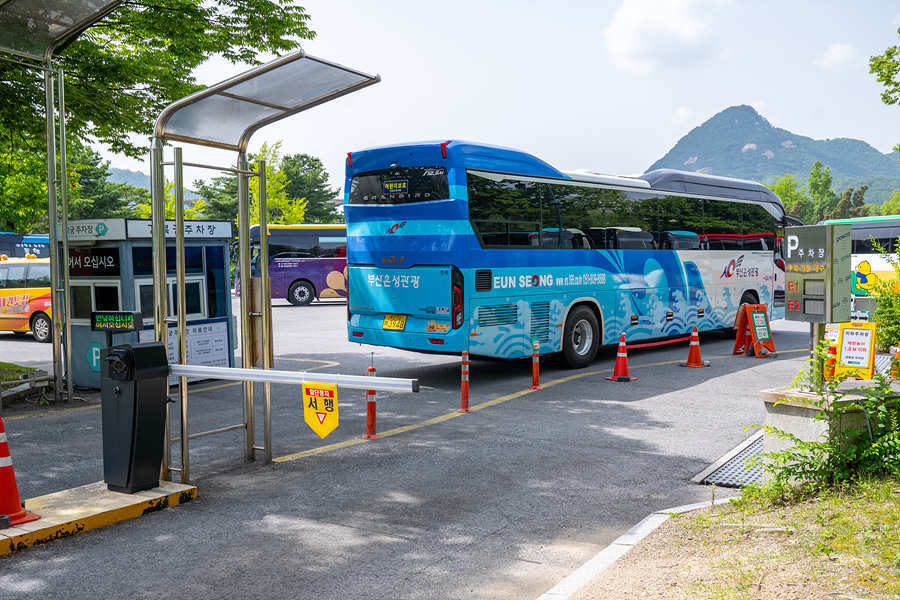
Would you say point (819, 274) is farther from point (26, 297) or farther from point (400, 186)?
point (26, 297)

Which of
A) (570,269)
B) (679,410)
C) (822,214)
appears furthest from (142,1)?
(822,214)

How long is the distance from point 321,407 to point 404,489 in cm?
119

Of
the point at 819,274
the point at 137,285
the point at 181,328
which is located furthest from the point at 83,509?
the point at 137,285

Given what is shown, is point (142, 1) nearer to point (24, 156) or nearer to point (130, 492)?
point (24, 156)

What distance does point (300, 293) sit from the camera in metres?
32.0

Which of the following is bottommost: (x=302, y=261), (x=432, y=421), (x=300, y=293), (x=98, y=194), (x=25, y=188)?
(x=432, y=421)

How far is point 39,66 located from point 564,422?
26.8 ft

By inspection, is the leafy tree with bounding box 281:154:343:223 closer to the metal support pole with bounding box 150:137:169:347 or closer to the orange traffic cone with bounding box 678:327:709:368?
the orange traffic cone with bounding box 678:327:709:368

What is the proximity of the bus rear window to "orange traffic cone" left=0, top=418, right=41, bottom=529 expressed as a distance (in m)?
6.98

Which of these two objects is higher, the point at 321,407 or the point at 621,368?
the point at 321,407

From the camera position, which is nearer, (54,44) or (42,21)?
(42,21)

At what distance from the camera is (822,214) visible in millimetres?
106938

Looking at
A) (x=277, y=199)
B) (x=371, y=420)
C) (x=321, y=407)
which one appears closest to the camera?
(x=321, y=407)

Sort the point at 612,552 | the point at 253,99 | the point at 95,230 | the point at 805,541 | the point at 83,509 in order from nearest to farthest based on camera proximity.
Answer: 1. the point at 805,541
2. the point at 612,552
3. the point at 83,509
4. the point at 253,99
5. the point at 95,230
